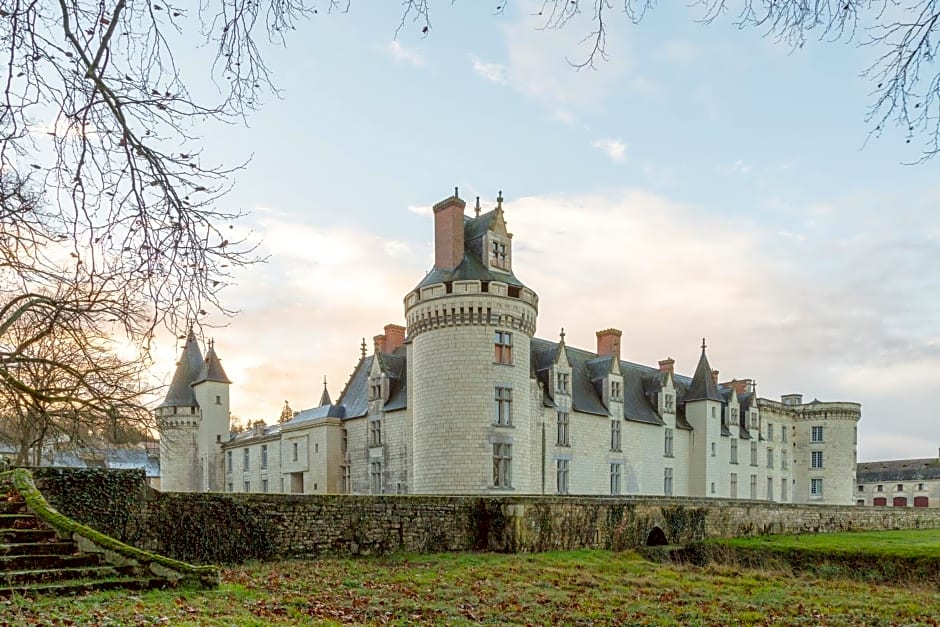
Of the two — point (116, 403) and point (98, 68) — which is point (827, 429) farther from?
point (98, 68)

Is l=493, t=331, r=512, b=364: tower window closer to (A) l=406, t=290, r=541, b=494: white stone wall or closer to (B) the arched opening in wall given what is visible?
(A) l=406, t=290, r=541, b=494: white stone wall

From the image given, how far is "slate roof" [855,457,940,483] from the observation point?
215 feet

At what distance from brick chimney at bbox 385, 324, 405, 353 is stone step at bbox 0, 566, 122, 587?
22.5m

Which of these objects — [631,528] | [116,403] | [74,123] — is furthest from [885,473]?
[74,123]

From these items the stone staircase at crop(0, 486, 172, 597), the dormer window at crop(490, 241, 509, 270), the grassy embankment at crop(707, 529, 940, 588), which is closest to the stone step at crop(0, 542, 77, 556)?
the stone staircase at crop(0, 486, 172, 597)

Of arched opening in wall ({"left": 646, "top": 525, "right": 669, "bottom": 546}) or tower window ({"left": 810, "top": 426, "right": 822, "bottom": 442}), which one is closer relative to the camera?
arched opening in wall ({"left": 646, "top": 525, "right": 669, "bottom": 546})

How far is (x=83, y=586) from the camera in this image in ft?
29.6

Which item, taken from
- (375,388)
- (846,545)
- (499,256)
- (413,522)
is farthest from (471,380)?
(846,545)

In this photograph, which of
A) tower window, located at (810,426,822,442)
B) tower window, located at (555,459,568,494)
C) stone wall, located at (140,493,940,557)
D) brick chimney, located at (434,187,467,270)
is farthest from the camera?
tower window, located at (810,426,822,442)

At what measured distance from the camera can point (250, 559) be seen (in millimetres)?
15023

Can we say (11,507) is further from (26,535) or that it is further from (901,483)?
(901,483)

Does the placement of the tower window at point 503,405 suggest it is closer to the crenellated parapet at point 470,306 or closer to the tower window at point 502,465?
the tower window at point 502,465

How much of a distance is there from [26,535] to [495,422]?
1489 centimetres

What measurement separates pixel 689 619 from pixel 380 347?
78.3ft
